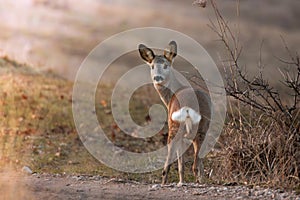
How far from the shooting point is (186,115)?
30.0 ft

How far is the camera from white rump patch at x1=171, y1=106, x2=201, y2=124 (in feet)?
30.0

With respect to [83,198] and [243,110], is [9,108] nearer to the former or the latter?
[243,110]

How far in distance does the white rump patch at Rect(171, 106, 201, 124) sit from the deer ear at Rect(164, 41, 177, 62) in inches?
31.5

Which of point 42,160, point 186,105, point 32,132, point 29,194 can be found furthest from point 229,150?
point 32,132

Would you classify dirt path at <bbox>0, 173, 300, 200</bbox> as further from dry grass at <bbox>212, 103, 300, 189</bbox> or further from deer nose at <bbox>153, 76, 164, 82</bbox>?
deer nose at <bbox>153, 76, 164, 82</bbox>

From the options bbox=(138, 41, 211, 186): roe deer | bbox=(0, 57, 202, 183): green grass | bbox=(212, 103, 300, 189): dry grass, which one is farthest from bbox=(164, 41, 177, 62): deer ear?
bbox=(0, 57, 202, 183): green grass

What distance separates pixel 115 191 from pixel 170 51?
87.1 inches

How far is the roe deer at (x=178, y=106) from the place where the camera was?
361 inches

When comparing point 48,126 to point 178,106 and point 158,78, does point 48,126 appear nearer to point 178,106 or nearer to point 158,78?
point 158,78

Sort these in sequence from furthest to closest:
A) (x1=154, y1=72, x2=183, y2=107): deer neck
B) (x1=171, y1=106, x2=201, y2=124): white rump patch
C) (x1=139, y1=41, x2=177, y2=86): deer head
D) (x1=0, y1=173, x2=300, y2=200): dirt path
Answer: (x1=154, y1=72, x2=183, y2=107): deer neck
(x1=139, y1=41, x2=177, y2=86): deer head
(x1=171, y1=106, x2=201, y2=124): white rump patch
(x1=0, y1=173, x2=300, y2=200): dirt path

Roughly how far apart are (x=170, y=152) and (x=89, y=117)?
864cm

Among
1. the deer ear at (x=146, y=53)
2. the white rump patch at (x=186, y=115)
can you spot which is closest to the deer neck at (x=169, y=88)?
the deer ear at (x=146, y=53)

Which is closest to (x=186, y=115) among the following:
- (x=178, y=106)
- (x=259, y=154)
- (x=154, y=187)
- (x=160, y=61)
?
(x=178, y=106)

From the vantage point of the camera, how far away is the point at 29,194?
8.38m
